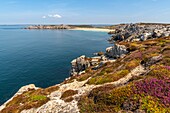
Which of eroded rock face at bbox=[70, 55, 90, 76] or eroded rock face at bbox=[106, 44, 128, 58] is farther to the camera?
eroded rock face at bbox=[70, 55, 90, 76]

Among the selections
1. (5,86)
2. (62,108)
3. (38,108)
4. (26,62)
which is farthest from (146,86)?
(26,62)

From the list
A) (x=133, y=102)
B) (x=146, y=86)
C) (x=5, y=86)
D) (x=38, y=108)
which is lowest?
(x=5, y=86)

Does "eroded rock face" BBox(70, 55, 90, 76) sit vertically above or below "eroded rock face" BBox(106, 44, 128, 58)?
below

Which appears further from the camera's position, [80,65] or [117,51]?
[117,51]

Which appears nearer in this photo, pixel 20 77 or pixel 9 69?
pixel 20 77

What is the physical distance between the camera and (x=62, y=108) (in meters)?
17.1

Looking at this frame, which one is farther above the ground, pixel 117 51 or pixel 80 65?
pixel 117 51

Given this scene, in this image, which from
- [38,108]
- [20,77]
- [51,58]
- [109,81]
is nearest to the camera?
[38,108]

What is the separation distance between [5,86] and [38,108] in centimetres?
4215

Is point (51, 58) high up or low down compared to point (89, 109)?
down

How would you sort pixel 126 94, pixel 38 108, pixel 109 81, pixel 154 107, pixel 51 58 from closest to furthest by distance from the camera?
pixel 154 107 → pixel 126 94 → pixel 38 108 → pixel 109 81 → pixel 51 58

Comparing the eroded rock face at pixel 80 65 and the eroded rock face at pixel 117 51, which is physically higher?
the eroded rock face at pixel 117 51

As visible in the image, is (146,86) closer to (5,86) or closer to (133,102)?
(133,102)

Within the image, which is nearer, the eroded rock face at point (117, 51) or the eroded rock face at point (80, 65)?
the eroded rock face at point (117, 51)
